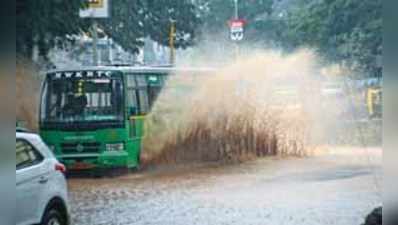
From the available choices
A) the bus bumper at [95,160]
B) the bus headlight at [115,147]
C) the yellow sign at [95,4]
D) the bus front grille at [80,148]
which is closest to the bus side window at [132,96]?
the bus headlight at [115,147]

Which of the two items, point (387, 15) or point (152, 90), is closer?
point (387, 15)

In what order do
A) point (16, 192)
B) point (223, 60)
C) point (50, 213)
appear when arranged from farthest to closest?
point (223, 60) → point (50, 213) → point (16, 192)

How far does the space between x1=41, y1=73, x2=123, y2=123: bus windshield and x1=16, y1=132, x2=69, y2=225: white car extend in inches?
66.3

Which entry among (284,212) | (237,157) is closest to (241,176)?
(237,157)

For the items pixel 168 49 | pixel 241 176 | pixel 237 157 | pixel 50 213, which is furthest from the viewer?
pixel 237 157

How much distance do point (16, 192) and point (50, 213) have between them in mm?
761

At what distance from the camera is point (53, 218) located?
5090mm

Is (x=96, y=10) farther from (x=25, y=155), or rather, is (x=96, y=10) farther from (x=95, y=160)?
(x=95, y=160)

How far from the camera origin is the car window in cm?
458

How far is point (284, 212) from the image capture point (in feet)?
22.5

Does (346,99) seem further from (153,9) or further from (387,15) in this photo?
(387,15)

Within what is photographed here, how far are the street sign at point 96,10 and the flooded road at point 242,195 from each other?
1425 millimetres

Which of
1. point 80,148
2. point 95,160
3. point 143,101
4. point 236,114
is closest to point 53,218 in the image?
point 80,148

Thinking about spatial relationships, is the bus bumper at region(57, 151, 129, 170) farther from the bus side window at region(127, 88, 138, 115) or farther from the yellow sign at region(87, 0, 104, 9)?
the yellow sign at region(87, 0, 104, 9)
